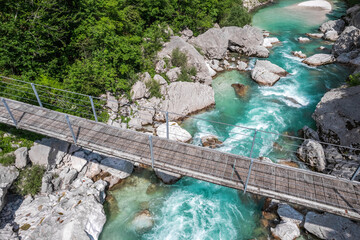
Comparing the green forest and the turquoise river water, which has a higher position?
the green forest

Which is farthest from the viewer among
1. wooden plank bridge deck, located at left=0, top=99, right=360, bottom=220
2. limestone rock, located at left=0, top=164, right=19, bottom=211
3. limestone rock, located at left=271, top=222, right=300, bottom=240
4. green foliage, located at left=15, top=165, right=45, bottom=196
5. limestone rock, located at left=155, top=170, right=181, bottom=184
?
A: limestone rock, located at left=155, top=170, right=181, bottom=184

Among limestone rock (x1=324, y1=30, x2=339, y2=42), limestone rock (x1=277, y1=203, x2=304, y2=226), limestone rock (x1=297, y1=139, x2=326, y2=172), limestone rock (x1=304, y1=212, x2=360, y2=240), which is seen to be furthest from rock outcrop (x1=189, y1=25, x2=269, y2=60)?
limestone rock (x1=304, y1=212, x2=360, y2=240)

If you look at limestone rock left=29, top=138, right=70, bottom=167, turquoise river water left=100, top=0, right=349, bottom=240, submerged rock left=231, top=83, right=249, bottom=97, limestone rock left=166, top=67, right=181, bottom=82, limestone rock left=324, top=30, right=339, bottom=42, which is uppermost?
limestone rock left=166, top=67, right=181, bottom=82

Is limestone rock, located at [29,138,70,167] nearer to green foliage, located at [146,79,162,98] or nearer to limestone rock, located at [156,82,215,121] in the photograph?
limestone rock, located at [156,82,215,121]

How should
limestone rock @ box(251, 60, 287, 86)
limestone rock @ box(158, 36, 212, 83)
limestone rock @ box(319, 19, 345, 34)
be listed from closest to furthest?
limestone rock @ box(158, 36, 212, 83), limestone rock @ box(251, 60, 287, 86), limestone rock @ box(319, 19, 345, 34)

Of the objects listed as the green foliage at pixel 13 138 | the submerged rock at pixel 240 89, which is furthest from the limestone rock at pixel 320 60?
the green foliage at pixel 13 138

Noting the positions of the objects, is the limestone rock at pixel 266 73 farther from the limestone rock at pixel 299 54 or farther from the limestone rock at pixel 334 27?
the limestone rock at pixel 334 27
